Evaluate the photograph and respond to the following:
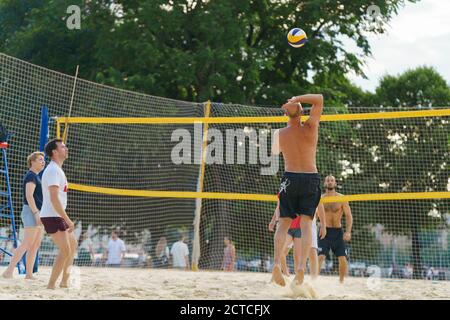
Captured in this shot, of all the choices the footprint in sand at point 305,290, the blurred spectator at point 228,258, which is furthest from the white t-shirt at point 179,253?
the footprint in sand at point 305,290

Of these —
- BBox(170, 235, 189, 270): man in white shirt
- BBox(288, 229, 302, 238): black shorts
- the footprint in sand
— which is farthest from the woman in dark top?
BBox(170, 235, 189, 270): man in white shirt

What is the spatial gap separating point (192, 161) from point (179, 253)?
161 centimetres

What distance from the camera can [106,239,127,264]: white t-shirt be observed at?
14.2 meters

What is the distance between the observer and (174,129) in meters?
13.8

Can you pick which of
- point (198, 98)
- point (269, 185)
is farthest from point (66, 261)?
point (198, 98)

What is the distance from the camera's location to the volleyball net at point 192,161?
43.2 feet

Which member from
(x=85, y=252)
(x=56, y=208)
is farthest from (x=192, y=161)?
(x=56, y=208)

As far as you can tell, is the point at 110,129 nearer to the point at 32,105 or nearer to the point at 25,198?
the point at 32,105

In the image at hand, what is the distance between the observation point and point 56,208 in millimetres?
6723

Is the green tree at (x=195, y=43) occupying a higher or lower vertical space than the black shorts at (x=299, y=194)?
higher
